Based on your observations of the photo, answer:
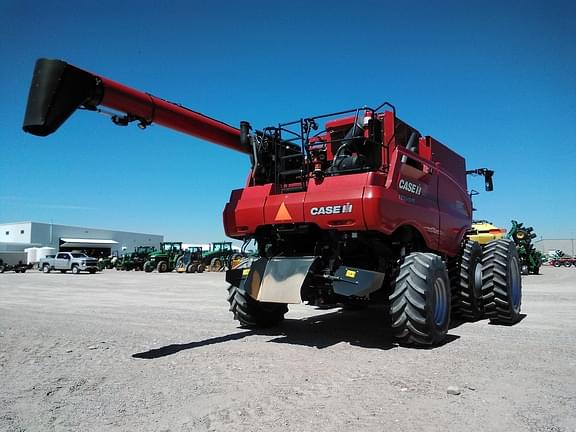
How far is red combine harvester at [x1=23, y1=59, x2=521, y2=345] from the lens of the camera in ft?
20.7

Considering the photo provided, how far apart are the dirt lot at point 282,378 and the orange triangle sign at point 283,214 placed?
1.90 m

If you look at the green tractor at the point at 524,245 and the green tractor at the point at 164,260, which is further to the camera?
the green tractor at the point at 164,260

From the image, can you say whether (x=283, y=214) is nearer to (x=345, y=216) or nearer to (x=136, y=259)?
(x=345, y=216)

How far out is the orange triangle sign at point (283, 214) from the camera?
7242 millimetres

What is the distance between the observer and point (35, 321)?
31.0 feet

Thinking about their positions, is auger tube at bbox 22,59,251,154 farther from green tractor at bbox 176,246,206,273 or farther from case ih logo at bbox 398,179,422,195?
green tractor at bbox 176,246,206,273

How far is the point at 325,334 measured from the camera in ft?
25.4

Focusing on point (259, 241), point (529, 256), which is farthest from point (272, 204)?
point (529, 256)

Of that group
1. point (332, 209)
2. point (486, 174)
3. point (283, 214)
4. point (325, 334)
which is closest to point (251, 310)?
point (325, 334)

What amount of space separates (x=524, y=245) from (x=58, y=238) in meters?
64.9

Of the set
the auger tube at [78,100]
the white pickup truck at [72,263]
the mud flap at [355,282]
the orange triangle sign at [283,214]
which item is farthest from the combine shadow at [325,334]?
the white pickup truck at [72,263]

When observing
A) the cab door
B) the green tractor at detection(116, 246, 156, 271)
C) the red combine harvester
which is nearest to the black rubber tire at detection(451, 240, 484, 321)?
the red combine harvester

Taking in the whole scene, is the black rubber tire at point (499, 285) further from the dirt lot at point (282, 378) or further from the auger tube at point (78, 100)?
the auger tube at point (78, 100)

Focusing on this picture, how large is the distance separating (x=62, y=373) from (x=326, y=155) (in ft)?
17.5
